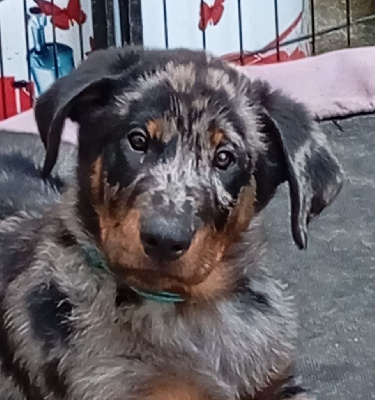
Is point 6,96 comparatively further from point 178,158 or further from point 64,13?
point 178,158

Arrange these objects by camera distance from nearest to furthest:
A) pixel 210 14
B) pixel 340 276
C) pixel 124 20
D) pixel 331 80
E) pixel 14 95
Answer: pixel 340 276 < pixel 331 80 < pixel 124 20 < pixel 14 95 < pixel 210 14

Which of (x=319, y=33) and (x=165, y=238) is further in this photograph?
(x=319, y=33)

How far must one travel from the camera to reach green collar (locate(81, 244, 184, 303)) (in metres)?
1.75

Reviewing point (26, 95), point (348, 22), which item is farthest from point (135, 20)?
point (348, 22)

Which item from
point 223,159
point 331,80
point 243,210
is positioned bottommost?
point 331,80

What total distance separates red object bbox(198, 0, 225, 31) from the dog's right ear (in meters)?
1.99

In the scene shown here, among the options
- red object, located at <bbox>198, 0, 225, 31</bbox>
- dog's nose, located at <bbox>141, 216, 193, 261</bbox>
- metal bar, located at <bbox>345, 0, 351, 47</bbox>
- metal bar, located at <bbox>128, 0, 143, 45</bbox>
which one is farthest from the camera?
metal bar, located at <bbox>345, 0, 351, 47</bbox>

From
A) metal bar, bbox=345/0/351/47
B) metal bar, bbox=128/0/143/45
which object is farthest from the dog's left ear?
metal bar, bbox=345/0/351/47

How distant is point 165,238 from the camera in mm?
1514

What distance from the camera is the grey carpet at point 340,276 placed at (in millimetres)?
2164

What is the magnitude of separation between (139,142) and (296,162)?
26 centimetres

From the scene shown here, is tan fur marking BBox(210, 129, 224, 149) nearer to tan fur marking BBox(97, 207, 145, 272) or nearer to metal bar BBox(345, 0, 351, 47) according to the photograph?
tan fur marking BBox(97, 207, 145, 272)

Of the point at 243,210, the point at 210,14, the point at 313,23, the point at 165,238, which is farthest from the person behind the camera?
the point at 313,23

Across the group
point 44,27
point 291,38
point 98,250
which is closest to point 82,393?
point 98,250
